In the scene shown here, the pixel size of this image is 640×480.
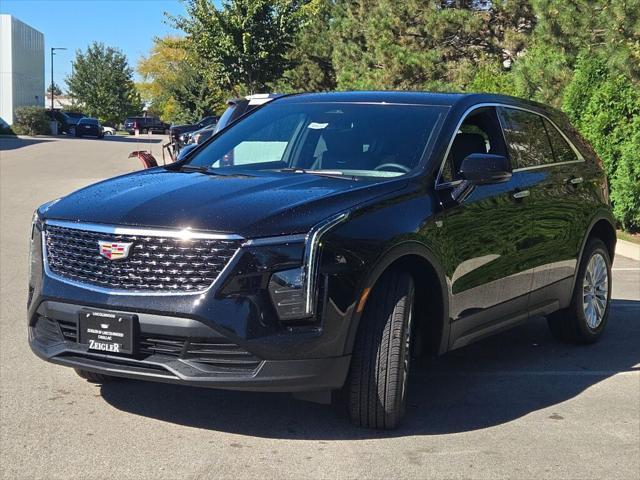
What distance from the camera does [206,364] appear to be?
162 inches

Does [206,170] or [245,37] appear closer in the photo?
[206,170]

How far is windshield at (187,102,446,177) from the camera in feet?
17.1

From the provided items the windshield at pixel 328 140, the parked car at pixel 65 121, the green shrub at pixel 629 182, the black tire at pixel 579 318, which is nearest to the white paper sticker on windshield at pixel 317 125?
the windshield at pixel 328 140

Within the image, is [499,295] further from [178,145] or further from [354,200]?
[178,145]

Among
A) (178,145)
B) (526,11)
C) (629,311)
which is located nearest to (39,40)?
(178,145)

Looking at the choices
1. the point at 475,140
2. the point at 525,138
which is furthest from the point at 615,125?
the point at 475,140

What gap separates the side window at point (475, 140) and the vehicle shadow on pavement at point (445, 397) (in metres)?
1.35

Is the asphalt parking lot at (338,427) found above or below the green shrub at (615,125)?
below

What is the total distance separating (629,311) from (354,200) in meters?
4.68

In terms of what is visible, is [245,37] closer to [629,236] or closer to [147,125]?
[629,236]

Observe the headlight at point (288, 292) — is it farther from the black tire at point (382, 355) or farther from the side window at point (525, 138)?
the side window at point (525, 138)

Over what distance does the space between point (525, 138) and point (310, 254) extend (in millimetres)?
2693

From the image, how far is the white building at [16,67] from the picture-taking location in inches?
2729

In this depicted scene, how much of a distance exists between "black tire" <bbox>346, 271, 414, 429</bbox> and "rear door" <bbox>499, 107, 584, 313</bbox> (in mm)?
1654
